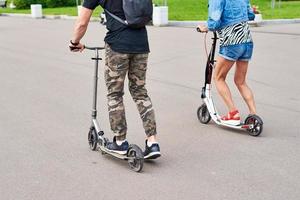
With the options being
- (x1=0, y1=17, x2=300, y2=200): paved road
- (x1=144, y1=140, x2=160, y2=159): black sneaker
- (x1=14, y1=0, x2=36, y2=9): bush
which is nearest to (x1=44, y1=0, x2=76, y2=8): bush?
(x1=14, y1=0, x2=36, y2=9): bush

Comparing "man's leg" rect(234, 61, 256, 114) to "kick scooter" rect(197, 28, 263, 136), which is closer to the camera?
"kick scooter" rect(197, 28, 263, 136)

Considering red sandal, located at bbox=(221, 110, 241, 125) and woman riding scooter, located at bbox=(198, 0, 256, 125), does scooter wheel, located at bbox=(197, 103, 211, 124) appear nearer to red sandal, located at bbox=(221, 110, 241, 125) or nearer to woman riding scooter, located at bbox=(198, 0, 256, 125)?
red sandal, located at bbox=(221, 110, 241, 125)

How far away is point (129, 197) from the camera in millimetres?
4605

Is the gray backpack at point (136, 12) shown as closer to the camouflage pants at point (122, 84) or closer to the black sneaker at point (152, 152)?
the camouflage pants at point (122, 84)

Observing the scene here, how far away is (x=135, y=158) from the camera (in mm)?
5141

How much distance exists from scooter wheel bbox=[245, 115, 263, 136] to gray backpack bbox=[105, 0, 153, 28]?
192 centimetres

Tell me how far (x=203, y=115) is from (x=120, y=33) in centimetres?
224

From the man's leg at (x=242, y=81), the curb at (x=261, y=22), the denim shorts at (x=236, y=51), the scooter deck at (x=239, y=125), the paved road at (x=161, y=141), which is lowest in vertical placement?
the paved road at (x=161, y=141)

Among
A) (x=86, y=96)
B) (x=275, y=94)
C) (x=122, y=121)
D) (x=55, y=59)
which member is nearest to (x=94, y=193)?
(x=122, y=121)

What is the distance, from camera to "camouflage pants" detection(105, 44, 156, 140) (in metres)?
5.12

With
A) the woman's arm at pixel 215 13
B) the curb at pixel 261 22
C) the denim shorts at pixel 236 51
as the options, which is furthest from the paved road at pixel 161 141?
the curb at pixel 261 22

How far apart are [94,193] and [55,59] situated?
8282mm

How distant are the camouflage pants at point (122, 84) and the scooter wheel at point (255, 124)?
1413 mm

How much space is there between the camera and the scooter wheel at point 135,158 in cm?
512
